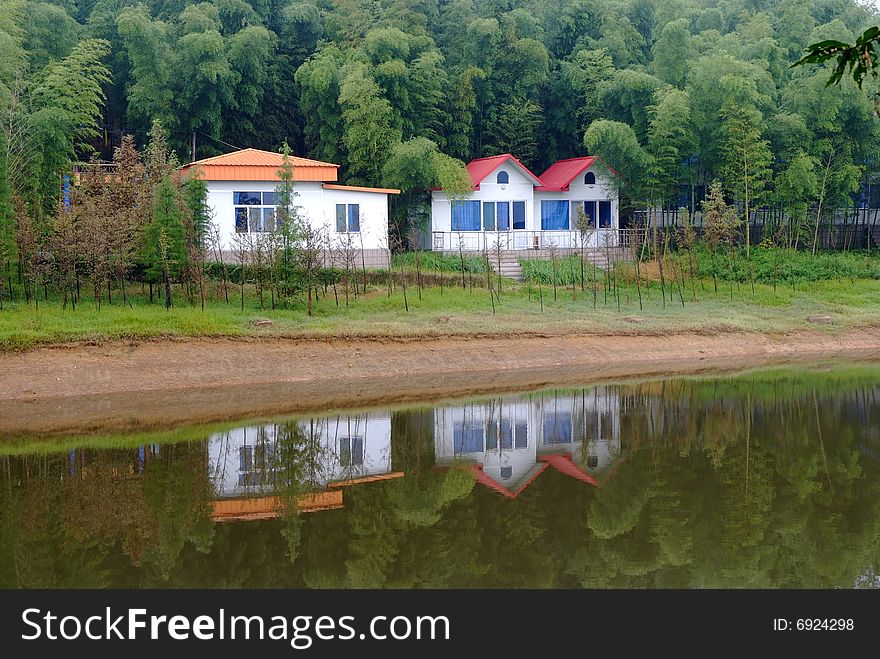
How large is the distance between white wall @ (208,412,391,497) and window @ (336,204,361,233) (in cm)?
1360

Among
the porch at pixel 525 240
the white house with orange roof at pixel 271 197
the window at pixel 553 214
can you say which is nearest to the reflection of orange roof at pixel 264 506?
the white house with orange roof at pixel 271 197

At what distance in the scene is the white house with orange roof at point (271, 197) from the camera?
30875mm

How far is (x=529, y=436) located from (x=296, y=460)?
14.5 ft

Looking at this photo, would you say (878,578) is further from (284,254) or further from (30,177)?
(30,177)

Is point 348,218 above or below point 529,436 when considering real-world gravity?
above

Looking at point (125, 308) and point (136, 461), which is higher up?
point (125, 308)

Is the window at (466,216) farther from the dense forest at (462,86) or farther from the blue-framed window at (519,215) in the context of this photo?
the dense forest at (462,86)

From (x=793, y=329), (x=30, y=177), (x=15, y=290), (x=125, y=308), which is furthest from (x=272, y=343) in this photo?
(x=793, y=329)

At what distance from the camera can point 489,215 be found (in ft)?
122

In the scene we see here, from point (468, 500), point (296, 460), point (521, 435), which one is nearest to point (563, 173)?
point (521, 435)

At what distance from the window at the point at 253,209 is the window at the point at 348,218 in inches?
87.2

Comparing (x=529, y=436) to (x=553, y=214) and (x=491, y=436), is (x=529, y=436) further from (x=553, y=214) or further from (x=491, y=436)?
(x=553, y=214)
